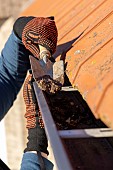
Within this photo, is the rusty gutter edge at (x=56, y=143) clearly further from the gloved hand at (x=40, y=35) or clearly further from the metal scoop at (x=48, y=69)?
the gloved hand at (x=40, y=35)

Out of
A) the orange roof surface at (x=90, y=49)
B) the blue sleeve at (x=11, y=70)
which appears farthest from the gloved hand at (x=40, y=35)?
the blue sleeve at (x=11, y=70)

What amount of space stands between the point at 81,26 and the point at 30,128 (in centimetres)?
46

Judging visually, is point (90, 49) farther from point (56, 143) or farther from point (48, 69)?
point (56, 143)

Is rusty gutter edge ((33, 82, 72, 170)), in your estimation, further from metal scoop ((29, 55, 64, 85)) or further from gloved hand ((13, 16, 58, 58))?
gloved hand ((13, 16, 58, 58))

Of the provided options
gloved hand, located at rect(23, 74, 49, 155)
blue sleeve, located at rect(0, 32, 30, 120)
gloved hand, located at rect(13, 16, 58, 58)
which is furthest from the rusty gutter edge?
blue sleeve, located at rect(0, 32, 30, 120)

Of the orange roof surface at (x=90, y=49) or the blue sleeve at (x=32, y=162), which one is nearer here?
Result: the orange roof surface at (x=90, y=49)

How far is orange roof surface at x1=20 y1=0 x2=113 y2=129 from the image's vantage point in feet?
3.66

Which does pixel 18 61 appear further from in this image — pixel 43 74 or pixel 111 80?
pixel 111 80

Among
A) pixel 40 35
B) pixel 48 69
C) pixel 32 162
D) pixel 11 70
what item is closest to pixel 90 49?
pixel 48 69

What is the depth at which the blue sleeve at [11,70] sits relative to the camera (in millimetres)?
2057

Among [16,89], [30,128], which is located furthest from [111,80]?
[16,89]

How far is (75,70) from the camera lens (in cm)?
141

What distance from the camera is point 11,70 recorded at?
2197mm

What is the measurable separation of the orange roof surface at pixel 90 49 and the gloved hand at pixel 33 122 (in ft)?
0.59
